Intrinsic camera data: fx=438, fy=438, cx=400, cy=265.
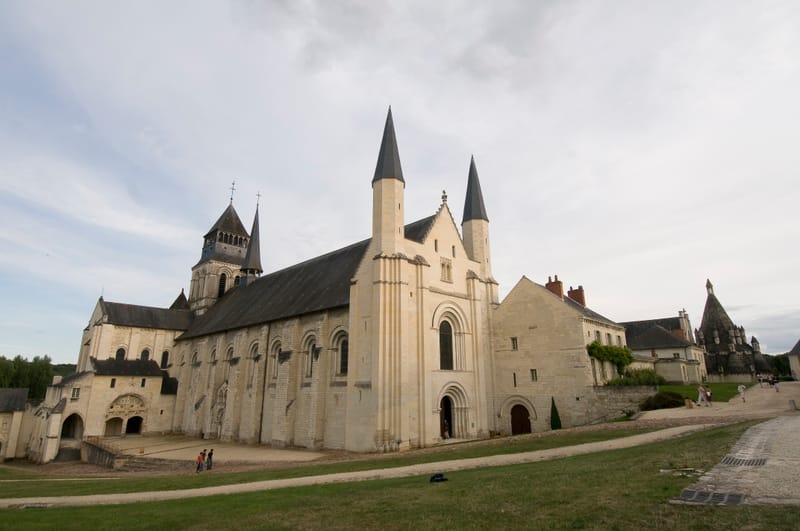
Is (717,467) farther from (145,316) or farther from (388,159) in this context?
(145,316)

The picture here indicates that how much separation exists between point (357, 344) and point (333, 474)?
31.2ft

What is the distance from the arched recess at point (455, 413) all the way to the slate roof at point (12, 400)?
38.3 meters

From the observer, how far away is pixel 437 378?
25859 mm

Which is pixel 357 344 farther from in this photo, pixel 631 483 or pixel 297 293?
pixel 631 483

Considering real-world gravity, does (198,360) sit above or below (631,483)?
above

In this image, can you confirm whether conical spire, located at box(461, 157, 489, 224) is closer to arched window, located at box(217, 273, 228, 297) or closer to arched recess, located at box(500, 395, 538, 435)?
arched recess, located at box(500, 395, 538, 435)

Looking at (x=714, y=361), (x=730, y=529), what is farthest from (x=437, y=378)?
(x=714, y=361)

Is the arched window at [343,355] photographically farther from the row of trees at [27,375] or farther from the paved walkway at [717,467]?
the row of trees at [27,375]

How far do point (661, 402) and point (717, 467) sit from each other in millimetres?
17611

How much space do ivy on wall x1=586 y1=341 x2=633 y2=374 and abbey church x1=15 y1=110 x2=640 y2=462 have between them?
0.55 meters

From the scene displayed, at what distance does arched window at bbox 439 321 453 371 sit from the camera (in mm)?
27359

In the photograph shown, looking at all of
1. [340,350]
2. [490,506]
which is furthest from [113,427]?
[490,506]

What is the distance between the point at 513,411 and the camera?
28688mm

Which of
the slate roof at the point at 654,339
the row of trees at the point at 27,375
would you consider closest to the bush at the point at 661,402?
the slate roof at the point at 654,339
